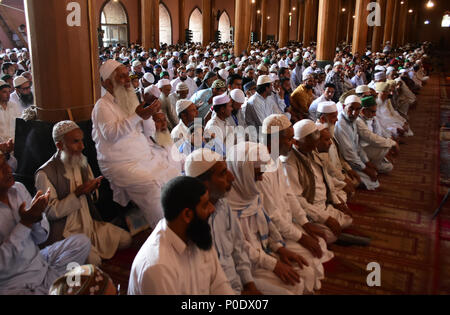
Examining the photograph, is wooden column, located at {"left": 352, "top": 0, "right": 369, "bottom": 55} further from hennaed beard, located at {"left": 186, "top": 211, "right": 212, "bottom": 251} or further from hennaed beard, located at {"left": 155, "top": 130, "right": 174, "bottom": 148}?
hennaed beard, located at {"left": 186, "top": 211, "right": 212, "bottom": 251}

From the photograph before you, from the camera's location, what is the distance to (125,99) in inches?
134

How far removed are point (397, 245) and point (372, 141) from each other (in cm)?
178

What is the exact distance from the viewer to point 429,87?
48.5ft

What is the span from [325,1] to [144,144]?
9688 mm

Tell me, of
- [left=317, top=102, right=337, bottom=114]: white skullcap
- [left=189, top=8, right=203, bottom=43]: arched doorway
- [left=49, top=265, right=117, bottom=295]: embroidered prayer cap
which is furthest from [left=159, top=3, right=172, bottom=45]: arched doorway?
[left=49, top=265, right=117, bottom=295]: embroidered prayer cap

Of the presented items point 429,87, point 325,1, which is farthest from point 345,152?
point 429,87

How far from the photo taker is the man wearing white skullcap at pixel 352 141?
14.8ft

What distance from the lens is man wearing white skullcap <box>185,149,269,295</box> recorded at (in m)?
2.09

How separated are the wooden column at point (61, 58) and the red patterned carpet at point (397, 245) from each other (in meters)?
1.49

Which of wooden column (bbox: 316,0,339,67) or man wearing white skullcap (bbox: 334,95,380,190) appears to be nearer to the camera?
man wearing white skullcap (bbox: 334,95,380,190)

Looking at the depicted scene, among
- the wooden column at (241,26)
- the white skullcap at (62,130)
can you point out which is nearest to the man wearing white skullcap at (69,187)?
the white skullcap at (62,130)

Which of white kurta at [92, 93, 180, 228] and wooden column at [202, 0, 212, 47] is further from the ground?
wooden column at [202, 0, 212, 47]

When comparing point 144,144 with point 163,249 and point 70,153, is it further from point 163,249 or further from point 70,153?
point 163,249

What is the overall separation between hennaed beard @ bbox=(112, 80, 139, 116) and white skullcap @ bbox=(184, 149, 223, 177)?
1.49 m
